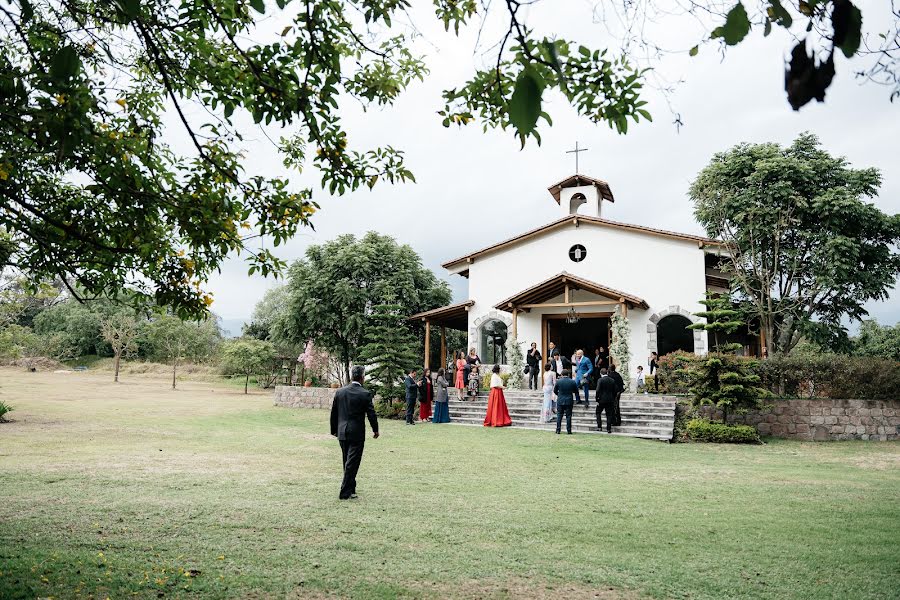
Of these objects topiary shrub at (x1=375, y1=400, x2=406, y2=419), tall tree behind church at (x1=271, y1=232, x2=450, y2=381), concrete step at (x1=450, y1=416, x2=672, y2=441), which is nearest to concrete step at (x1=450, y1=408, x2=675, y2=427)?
concrete step at (x1=450, y1=416, x2=672, y2=441)

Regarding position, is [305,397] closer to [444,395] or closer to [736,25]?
[444,395]

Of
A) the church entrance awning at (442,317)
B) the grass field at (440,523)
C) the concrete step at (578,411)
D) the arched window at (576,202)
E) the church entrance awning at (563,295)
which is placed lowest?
the grass field at (440,523)

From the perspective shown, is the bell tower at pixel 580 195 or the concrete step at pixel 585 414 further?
the bell tower at pixel 580 195

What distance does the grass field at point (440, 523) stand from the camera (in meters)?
4.18

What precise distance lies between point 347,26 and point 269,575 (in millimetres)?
3900

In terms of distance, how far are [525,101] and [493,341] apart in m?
22.0

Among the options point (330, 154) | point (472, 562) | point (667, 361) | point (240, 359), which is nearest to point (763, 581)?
point (472, 562)

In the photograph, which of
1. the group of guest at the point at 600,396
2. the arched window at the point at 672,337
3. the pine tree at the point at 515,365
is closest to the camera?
the group of guest at the point at 600,396

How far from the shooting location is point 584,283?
1961 centimetres

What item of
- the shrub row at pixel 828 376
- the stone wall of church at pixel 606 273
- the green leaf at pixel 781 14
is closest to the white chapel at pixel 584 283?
the stone wall of church at pixel 606 273

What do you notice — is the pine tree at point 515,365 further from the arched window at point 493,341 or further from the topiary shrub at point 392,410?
the topiary shrub at point 392,410

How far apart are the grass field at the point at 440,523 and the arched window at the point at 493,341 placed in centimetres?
1177

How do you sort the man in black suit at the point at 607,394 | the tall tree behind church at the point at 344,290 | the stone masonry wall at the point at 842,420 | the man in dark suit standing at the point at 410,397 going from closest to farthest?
the man in black suit at the point at 607,394, the stone masonry wall at the point at 842,420, the man in dark suit standing at the point at 410,397, the tall tree behind church at the point at 344,290

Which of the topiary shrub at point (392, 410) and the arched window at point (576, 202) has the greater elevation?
the arched window at point (576, 202)
